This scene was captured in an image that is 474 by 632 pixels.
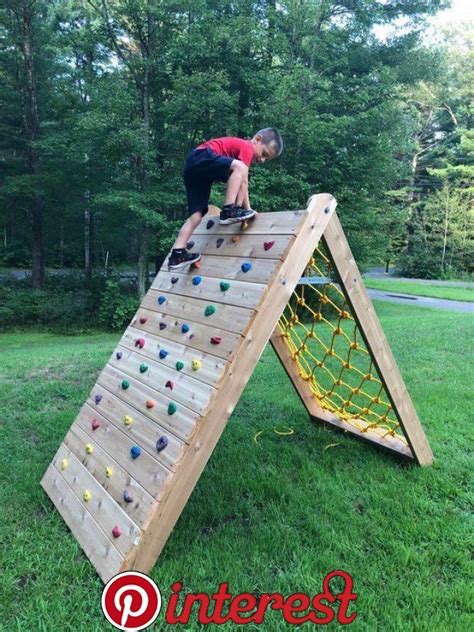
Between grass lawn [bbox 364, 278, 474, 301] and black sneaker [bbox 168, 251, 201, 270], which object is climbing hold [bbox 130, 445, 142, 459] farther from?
grass lawn [bbox 364, 278, 474, 301]

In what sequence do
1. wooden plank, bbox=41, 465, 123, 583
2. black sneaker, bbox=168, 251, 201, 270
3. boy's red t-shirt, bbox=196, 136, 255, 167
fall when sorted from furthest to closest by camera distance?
boy's red t-shirt, bbox=196, 136, 255, 167
black sneaker, bbox=168, 251, 201, 270
wooden plank, bbox=41, 465, 123, 583

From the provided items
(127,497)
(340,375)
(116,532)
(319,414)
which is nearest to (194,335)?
(127,497)

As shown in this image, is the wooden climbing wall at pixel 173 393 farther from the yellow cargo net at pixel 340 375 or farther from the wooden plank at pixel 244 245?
the yellow cargo net at pixel 340 375

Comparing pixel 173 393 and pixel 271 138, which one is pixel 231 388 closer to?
pixel 173 393

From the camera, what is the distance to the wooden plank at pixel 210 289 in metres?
2.37

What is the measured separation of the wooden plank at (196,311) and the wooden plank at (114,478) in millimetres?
805

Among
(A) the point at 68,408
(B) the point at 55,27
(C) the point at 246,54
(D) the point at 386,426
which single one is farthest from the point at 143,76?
(D) the point at 386,426

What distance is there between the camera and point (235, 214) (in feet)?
9.27

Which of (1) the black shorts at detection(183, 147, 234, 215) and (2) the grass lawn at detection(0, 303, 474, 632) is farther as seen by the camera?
(1) the black shorts at detection(183, 147, 234, 215)

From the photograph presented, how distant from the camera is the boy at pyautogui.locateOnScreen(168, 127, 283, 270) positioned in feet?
9.38

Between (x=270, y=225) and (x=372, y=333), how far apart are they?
0.87 metres

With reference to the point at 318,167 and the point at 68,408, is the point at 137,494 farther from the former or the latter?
the point at 318,167

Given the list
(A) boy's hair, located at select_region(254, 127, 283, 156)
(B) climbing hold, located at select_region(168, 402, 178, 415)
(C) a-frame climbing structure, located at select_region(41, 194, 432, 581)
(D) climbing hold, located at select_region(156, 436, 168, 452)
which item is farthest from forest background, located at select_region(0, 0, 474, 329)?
(D) climbing hold, located at select_region(156, 436, 168, 452)

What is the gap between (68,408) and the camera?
14.4 ft
